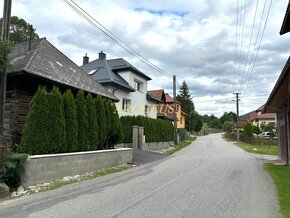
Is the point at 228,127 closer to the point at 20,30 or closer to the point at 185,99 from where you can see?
the point at 185,99

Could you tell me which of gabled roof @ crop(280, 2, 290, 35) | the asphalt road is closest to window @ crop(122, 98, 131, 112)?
the asphalt road

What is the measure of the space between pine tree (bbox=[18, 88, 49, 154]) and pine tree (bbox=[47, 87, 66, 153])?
19cm

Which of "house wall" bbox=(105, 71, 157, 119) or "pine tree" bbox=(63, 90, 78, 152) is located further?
"house wall" bbox=(105, 71, 157, 119)

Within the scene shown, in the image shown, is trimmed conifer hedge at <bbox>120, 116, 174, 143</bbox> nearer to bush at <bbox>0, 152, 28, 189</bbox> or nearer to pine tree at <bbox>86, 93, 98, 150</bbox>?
pine tree at <bbox>86, 93, 98, 150</bbox>

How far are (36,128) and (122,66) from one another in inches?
838

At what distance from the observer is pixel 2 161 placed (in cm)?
934

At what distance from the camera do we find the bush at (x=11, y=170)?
9156 millimetres

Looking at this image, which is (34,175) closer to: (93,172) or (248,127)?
(93,172)

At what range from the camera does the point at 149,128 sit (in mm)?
28094

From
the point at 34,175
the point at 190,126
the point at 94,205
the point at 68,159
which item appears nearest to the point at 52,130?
the point at 68,159

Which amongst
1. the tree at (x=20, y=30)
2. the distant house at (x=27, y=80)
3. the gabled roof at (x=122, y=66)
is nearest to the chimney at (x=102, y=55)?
the gabled roof at (x=122, y=66)

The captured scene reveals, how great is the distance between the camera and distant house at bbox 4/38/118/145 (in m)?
12.6

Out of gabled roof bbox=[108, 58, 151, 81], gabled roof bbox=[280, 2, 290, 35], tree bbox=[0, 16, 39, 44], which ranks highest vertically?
tree bbox=[0, 16, 39, 44]

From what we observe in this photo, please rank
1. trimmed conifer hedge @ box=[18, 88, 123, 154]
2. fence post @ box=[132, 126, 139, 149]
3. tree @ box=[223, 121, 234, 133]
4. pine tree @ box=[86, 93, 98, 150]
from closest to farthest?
trimmed conifer hedge @ box=[18, 88, 123, 154] < pine tree @ box=[86, 93, 98, 150] < fence post @ box=[132, 126, 139, 149] < tree @ box=[223, 121, 234, 133]
